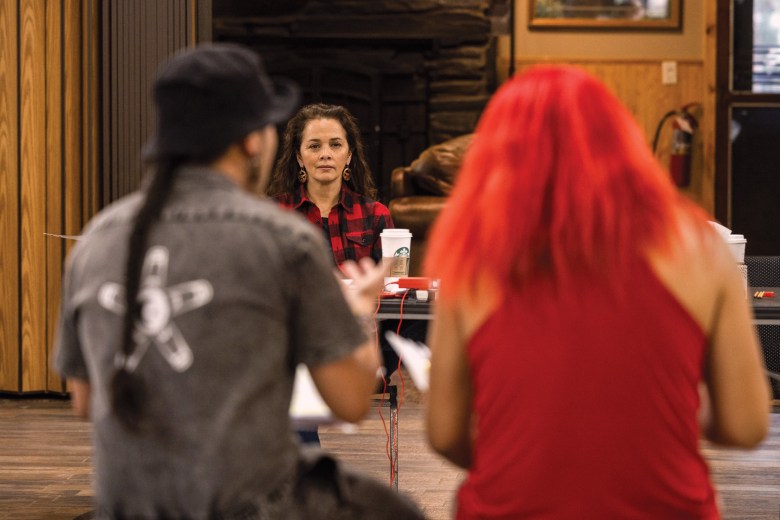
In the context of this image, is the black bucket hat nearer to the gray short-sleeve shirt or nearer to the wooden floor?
the gray short-sleeve shirt

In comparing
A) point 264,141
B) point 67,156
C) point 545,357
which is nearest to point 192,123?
point 264,141

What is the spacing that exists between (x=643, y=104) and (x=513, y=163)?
714 centimetres

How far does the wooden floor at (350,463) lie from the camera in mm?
3424

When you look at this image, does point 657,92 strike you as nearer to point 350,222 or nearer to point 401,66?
point 401,66

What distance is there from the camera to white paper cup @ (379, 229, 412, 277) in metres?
2.98

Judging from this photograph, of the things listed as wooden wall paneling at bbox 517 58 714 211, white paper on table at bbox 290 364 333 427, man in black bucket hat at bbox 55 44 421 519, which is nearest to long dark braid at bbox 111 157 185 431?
man in black bucket hat at bbox 55 44 421 519

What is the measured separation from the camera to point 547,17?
836 centimetres

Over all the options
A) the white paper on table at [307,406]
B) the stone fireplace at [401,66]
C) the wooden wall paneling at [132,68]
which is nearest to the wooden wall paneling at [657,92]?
the stone fireplace at [401,66]

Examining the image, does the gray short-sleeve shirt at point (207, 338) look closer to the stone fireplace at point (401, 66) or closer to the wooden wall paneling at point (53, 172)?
the wooden wall paneling at point (53, 172)

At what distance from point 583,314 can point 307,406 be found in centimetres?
46

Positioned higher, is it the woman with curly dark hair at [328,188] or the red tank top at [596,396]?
the woman with curly dark hair at [328,188]

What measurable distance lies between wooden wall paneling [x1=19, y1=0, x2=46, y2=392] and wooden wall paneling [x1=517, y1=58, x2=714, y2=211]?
4606 mm

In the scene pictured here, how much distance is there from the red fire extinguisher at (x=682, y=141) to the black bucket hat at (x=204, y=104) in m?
6.99

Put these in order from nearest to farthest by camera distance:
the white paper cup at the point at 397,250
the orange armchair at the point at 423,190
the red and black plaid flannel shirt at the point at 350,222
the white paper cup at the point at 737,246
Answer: the white paper cup at the point at 737,246
the white paper cup at the point at 397,250
the red and black plaid flannel shirt at the point at 350,222
the orange armchair at the point at 423,190
